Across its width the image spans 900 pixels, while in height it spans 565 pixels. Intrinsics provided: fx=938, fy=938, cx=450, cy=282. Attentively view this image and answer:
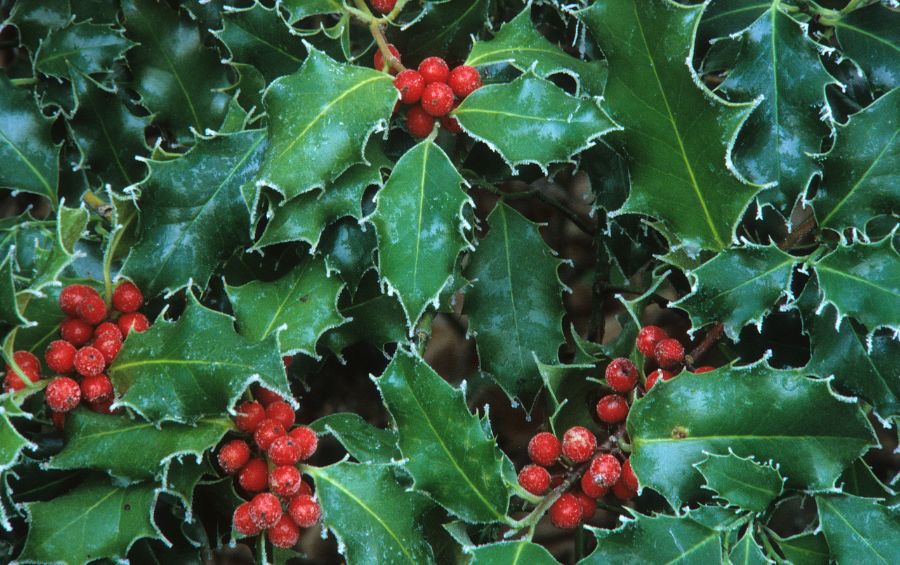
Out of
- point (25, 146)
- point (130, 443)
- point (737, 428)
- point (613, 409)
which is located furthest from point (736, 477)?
point (25, 146)

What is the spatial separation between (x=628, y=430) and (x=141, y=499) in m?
0.55

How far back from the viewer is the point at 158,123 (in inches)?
52.9

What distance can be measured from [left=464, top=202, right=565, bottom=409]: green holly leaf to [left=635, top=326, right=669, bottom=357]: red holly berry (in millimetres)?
160

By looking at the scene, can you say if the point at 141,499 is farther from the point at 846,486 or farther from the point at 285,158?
the point at 846,486

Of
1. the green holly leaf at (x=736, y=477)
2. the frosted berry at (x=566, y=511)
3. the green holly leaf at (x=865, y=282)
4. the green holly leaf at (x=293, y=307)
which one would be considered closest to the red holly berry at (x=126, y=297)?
the green holly leaf at (x=293, y=307)

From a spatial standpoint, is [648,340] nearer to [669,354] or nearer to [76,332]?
[669,354]

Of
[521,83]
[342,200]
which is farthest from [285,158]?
[521,83]

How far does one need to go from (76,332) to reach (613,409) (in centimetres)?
62

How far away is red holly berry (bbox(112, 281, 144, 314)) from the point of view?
43.1 inches

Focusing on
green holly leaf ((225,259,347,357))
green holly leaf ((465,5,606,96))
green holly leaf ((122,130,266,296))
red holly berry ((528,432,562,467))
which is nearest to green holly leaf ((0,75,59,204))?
green holly leaf ((122,130,266,296))

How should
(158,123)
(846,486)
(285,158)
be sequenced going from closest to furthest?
(285,158) → (846,486) → (158,123)

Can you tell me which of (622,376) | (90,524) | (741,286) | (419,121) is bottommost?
(90,524)

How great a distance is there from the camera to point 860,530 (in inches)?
39.9

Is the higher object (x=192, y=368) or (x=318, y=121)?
(x=318, y=121)
